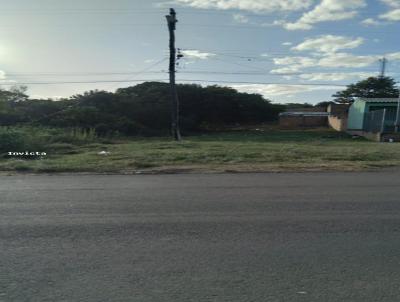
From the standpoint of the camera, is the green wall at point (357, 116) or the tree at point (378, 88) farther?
the tree at point (378, 88)

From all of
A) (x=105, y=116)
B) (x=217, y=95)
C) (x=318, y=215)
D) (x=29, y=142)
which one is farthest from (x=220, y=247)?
(x=217, y=95)

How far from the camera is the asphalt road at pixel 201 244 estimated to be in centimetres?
359

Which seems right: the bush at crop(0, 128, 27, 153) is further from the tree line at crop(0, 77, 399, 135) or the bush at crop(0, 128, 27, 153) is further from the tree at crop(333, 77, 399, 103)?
the tree at crop(333, 77, 399, 103)

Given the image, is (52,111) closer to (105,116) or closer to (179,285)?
(105,116)

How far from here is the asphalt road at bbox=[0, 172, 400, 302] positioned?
3.59m

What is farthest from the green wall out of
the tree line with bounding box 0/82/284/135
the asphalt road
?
the asphalt road

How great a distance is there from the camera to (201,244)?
15.8 ft

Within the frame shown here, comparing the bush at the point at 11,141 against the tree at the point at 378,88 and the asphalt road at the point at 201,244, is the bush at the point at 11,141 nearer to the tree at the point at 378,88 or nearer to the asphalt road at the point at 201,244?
the asphalt road at the point at 201,244

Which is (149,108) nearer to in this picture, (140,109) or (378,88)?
(140,109)

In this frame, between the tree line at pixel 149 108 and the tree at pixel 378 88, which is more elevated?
the tree at pixel 378 88

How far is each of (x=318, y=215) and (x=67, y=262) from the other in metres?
3.92

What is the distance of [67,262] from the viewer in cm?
423

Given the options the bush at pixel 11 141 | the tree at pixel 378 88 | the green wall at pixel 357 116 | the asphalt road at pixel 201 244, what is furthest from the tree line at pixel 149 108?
the asphalt road at pixel 201 244

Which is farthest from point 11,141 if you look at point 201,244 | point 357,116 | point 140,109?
point 357,116
